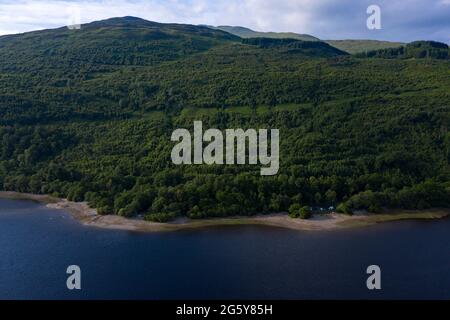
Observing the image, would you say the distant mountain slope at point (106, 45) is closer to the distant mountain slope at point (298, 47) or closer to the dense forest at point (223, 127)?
the dense forest at point (223, 127)

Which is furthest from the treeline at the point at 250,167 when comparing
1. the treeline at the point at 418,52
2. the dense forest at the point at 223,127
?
the treeline at the point at 418,52

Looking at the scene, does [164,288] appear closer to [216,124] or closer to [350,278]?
[350,278]

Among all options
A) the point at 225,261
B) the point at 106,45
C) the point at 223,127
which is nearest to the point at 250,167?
the point at 223,127

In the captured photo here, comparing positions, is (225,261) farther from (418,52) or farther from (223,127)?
(418,52)

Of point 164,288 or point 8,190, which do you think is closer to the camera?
point 164,288

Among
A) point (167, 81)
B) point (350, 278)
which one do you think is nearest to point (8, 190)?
point (167, 81)

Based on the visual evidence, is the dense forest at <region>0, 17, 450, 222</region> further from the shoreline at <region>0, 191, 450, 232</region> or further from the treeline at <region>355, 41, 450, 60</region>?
the treeline at <region>355, 41, 450, 60</region>
